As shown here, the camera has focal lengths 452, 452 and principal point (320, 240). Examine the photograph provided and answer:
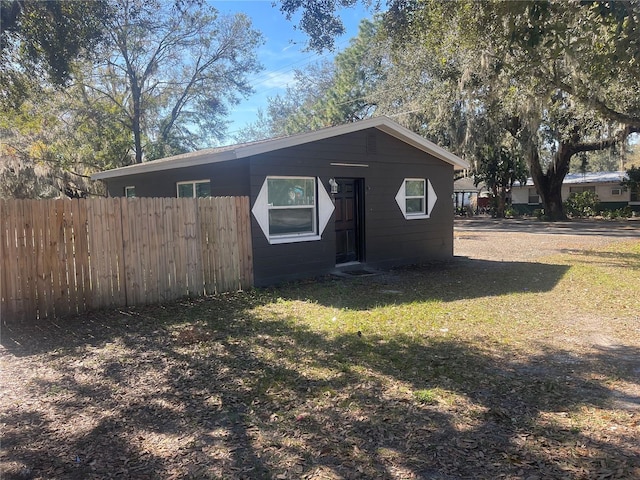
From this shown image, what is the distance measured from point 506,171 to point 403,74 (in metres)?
13.9

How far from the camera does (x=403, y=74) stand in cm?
2109

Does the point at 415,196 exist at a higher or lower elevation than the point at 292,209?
higher

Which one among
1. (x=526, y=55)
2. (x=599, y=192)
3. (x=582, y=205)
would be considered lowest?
(x=582, y=205)

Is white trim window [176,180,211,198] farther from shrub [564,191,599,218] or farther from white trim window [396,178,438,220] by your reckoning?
shrub [564,191,599,218]

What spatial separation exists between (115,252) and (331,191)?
4.68 m

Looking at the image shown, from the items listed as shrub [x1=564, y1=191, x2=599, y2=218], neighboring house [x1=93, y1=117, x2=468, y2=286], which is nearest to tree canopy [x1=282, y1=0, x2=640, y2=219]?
neighboring house [x1=93, y1=117, x2=468, y2=286]

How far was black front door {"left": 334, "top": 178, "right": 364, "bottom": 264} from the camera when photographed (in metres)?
10.4

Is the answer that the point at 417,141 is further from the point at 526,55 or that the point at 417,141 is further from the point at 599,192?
the point at 599,192

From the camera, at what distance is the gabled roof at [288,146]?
829 cm

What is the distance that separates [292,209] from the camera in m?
9.34

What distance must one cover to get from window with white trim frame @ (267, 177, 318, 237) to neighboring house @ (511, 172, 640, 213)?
28.7 meters

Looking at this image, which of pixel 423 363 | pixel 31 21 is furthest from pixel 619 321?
pixel 31 21

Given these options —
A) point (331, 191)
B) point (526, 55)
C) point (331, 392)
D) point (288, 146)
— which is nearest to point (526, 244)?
point (526, 55)

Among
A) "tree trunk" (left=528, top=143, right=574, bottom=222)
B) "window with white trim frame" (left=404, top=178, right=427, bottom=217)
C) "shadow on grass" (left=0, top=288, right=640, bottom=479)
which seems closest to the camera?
"shadow on grass" (left=0, top=288, right=640, bottom=479)
